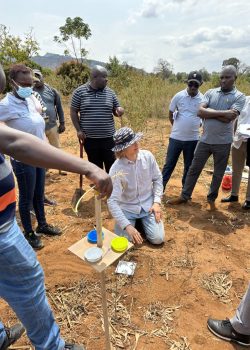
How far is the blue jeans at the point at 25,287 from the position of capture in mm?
1414

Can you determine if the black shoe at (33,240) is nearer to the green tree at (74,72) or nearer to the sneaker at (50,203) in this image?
the sneaker at (50,203)

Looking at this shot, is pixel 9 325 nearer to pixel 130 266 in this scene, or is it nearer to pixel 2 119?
pixel 130 266

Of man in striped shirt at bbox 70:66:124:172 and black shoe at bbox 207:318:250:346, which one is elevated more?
man in striped shirt at bbox 70:66:124:172

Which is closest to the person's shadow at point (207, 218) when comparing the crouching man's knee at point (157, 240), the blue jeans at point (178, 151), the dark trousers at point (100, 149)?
the blue jeans at point (178, 151)

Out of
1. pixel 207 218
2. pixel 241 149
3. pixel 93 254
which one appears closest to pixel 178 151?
pixel 241 149

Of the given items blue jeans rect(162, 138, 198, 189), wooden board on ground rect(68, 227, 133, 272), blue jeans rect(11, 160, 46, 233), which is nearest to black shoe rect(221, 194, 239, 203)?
blue jeans rect(162, 138, 198, 189)

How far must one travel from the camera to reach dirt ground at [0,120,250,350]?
7.20ft

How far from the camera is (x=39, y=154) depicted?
1224mm

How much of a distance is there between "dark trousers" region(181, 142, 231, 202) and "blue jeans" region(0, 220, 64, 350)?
9.37ft

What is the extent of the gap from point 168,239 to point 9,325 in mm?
1854

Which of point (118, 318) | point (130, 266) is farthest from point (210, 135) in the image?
point (118, 318)

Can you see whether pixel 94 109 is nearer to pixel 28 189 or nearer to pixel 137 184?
pixel 137 184

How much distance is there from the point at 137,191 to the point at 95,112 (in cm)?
132

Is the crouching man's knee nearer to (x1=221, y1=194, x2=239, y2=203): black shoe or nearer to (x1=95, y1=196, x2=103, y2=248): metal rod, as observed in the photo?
(x1=221, y1=194, x2=239, y2=203): black shoe
